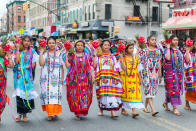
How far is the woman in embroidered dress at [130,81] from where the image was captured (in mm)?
7648

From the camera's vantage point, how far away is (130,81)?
7.70 m

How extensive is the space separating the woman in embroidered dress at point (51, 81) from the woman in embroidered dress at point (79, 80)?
23 cm

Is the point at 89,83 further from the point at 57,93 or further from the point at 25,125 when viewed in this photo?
the point at 25,125

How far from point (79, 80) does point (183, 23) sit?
67.4 ft

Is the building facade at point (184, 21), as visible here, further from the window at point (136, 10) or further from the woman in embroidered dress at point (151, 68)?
the woman in embroidered dress at point (151, 68)

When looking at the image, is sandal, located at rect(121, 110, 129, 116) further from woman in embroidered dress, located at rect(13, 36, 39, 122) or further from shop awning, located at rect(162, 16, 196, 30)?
shop awning, located at rect(162, 16, 196, 30)

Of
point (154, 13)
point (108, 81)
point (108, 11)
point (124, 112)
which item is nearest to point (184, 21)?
point (108, 11)

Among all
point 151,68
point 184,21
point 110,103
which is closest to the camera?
point 110,103

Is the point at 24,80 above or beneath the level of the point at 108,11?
beneath

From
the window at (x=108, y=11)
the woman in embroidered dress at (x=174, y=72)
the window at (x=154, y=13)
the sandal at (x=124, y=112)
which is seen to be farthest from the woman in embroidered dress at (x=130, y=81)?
the window at (x=154, y=13)

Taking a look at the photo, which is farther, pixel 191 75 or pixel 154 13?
pixel 154 13

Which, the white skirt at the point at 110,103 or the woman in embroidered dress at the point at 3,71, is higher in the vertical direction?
the woman in embroidered dress at the point at 3,71

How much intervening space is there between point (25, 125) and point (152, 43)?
3.36 m

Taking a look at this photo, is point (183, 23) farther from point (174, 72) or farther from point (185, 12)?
point (174, 72)
